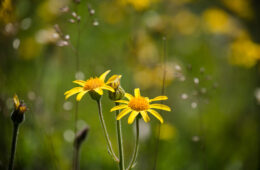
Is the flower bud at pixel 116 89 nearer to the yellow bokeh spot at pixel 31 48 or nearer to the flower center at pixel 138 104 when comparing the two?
the flower center at pixel 138 104

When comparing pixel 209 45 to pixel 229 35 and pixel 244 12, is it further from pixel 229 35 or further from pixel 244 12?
pixel 244 12

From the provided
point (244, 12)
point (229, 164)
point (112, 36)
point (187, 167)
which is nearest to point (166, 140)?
point (187, 167)

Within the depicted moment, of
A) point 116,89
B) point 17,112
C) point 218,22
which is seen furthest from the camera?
point 218,22

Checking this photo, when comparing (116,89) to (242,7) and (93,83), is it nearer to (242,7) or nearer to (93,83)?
(93,83)

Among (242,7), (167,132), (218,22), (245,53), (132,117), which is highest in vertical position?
(242,7)

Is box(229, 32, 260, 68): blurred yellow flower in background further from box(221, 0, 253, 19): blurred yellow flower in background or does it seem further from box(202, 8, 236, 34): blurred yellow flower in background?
box(202, 8, 236, 34): blurred yellow flower in background

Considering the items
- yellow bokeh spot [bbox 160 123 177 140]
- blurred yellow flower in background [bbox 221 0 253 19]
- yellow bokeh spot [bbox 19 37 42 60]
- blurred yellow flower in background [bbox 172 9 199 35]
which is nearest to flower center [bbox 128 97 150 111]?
yellow bokeh spot [bbox 160 123 177 140]

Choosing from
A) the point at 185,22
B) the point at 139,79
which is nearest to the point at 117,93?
the point at 139,79
